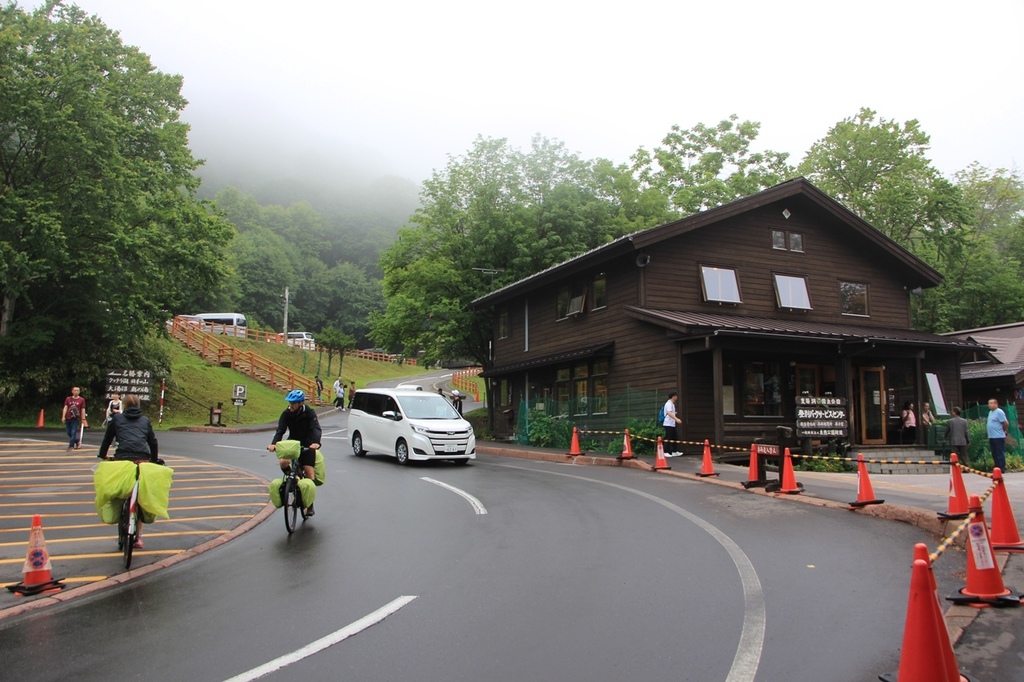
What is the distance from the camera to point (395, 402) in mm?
19812

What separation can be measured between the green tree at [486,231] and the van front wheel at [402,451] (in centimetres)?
1641

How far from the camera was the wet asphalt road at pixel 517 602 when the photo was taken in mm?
5043

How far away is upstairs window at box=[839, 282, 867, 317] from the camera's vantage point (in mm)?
26641

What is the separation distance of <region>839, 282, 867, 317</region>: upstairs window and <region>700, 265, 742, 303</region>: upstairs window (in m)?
4.68

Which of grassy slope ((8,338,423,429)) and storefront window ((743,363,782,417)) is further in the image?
grassy slope ((8,338,423,429))

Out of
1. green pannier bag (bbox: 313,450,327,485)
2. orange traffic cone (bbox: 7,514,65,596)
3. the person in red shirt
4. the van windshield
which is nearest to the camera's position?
orange traffic cone (bbox: 7,514,65,596)

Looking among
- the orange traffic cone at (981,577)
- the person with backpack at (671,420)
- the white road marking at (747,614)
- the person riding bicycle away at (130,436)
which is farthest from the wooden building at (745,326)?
the person riding bicycle away at (130,436)

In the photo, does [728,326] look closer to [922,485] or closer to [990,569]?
[922,485]

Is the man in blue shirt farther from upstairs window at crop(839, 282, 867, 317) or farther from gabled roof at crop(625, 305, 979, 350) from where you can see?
upstairs window at crop(839, 282, 867, 317)

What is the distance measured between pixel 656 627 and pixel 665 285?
18568 mm

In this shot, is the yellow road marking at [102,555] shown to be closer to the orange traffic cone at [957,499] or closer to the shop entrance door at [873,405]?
the orange traffic cone at [957,499]

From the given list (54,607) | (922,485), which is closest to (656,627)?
(54,607)

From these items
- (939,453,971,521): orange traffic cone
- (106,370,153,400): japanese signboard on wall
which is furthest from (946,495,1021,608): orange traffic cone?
(106,370,153,400): japanese signboard on wall

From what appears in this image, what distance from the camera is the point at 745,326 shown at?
68.0 ft
